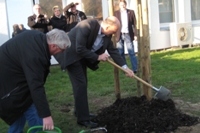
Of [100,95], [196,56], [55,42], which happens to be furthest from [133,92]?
[196,56]

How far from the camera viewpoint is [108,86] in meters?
7.48

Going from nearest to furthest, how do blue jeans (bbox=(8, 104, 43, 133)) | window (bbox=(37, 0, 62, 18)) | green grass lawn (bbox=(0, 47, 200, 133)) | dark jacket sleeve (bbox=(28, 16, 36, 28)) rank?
blue jeans (bbox=(8, 104, 43, 133)) < green grass lawn (bbox=(0, 47, 200, 133)) < dark jacket sleeve (bbox=(28, 16, 36, 28)) < window (bbox=(37, 0, 62, 18))

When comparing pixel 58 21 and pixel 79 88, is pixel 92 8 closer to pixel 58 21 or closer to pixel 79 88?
pixel 58 21

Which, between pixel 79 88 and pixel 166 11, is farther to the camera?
pixel 166 11

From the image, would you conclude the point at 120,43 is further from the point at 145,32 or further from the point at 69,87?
the point at 145,32

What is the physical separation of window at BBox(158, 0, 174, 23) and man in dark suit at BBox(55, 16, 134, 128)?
28.2ft

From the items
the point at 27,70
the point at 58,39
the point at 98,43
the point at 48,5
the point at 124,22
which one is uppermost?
the point at 48,5

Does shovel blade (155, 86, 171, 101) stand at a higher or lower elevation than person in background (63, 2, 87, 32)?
lower

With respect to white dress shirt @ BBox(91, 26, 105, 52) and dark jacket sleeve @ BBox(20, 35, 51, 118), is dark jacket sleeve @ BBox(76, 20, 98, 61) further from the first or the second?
dark jacket sleeve @ BBox(20, 35, 51, 118)

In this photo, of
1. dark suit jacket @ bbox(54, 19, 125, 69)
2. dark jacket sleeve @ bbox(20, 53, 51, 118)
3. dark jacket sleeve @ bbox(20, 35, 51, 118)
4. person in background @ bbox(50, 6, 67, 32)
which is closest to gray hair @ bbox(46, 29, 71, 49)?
dark jacket sleeve @ bbox(20, 35, 51, 118)

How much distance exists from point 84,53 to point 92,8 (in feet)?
22.6

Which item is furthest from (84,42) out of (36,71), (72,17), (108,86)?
(72,17)

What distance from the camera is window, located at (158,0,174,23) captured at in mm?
13293

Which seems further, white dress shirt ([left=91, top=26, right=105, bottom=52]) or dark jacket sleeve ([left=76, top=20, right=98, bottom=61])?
white dress shirt ([left=91, top=26, right=105, bottom=52])
